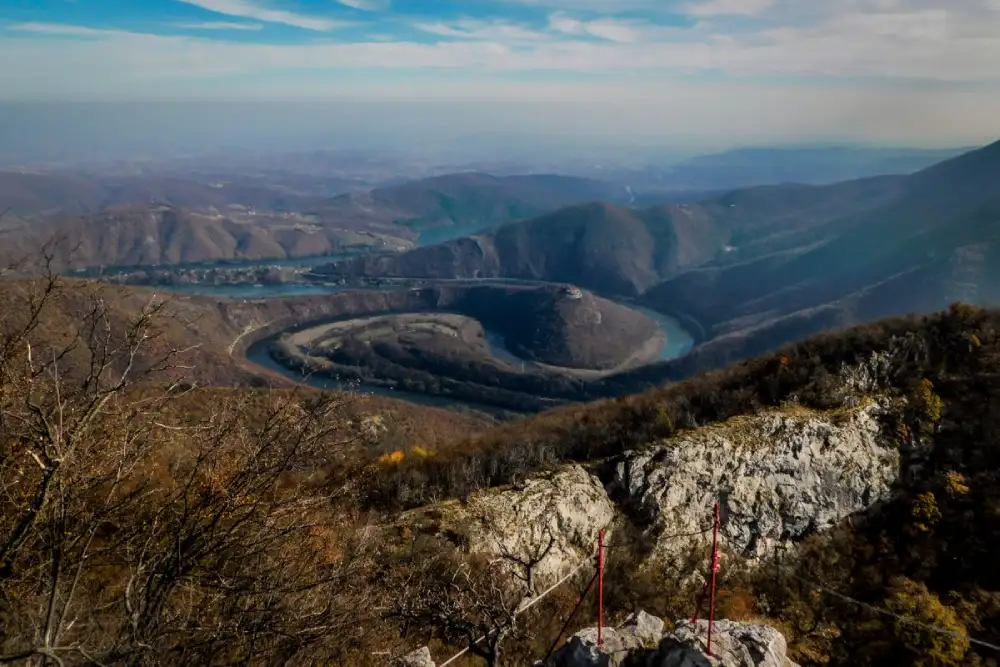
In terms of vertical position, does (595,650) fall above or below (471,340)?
above

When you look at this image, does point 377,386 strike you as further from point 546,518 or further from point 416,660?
point 416,660

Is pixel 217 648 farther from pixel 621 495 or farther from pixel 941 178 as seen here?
pixel 941 178

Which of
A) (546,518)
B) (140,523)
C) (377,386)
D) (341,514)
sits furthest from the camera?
(377,386)

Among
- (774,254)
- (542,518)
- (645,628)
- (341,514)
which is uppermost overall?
(341,514)

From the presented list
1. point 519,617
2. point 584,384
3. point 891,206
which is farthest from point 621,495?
point 891,206

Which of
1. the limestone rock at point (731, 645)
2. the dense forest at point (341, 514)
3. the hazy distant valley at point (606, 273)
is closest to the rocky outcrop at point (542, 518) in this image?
the dense forest at point (341, 514)

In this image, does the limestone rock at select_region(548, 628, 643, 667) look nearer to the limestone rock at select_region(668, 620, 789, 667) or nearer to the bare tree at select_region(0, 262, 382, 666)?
the limestone rock at select_region(668, 620, 789, 667)

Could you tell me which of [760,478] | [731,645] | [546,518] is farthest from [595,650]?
[760,478]
